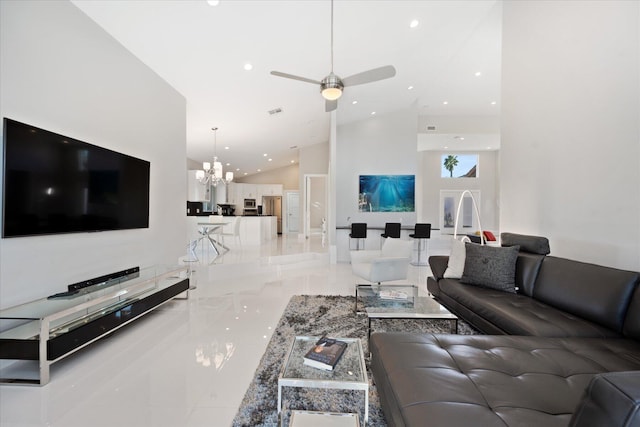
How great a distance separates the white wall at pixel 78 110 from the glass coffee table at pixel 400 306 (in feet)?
9.50

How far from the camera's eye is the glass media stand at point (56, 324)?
2000 millimetres

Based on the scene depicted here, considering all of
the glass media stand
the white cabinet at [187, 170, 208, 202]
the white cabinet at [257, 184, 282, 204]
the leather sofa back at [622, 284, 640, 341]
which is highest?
the white cabinet at [257, 184, 282, 204]

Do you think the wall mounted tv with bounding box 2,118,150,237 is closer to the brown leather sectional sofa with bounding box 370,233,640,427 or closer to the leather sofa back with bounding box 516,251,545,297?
the brown leather sectional sofa with bounding box 370,233,640,427

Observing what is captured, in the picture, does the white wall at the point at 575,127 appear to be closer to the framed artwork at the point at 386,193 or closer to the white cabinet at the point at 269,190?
the framed artwork at the point at 386,193

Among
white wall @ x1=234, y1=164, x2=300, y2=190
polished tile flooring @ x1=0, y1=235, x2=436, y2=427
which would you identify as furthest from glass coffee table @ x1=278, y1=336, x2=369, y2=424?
white wall @ x1=234, y1=164, x2=300, y2=190

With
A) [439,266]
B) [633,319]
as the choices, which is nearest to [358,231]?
[439,266]

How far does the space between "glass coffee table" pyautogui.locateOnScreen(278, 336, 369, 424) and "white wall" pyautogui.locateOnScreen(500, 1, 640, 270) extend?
2423 mm

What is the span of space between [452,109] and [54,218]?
887cm

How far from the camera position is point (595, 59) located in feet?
8.46

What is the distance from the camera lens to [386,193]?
7.76 meters

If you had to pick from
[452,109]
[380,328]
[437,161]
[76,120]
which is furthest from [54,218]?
[437,161]

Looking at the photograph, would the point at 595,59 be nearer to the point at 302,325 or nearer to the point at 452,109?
the point at 302,325

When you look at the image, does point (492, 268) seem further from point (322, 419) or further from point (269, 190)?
point (269, 190)

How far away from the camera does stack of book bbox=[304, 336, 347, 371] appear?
5.14 ft
